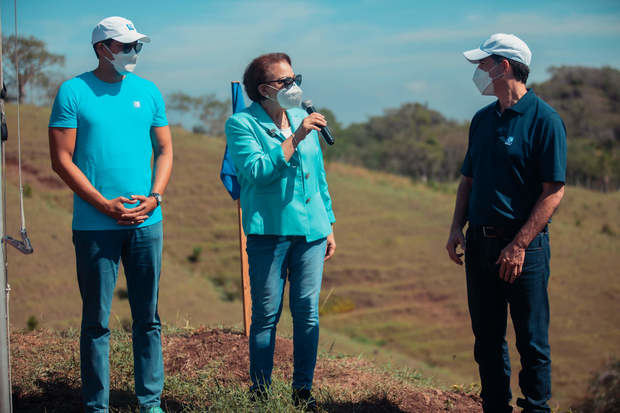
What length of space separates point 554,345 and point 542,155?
20682mm

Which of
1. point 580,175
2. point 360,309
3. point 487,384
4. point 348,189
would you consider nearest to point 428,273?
point 360,309

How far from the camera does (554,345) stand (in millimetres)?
21406

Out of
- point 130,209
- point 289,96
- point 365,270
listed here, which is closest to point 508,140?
point 289,96

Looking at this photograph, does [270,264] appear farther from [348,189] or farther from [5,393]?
[348,189]

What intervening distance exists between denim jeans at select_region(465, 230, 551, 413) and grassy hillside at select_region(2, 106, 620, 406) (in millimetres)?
11930

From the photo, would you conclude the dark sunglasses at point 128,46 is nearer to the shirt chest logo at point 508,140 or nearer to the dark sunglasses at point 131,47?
the dark sunglasses at point 131,47

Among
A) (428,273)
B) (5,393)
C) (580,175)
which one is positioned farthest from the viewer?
(580,175)

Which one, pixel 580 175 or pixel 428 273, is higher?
pixel 580 175

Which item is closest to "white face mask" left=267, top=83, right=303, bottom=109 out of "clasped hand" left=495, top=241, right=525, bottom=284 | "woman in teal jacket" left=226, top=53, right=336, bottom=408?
"woman in teal jacket" left=226, top=53, right=336, bottom=408

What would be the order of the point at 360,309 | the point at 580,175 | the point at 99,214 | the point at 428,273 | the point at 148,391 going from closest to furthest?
1. the point at 99,214
2. the point at 148,391
3. the point at 360,309
4. the point at 428,273
5. the point at 580,175

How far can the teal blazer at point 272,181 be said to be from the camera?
309 cm

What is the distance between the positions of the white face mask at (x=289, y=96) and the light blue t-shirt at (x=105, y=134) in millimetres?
681

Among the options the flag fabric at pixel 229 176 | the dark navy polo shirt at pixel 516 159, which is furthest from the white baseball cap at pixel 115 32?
the dark navy polo shirt at pixel 516 159

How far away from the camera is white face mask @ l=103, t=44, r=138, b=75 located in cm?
298
